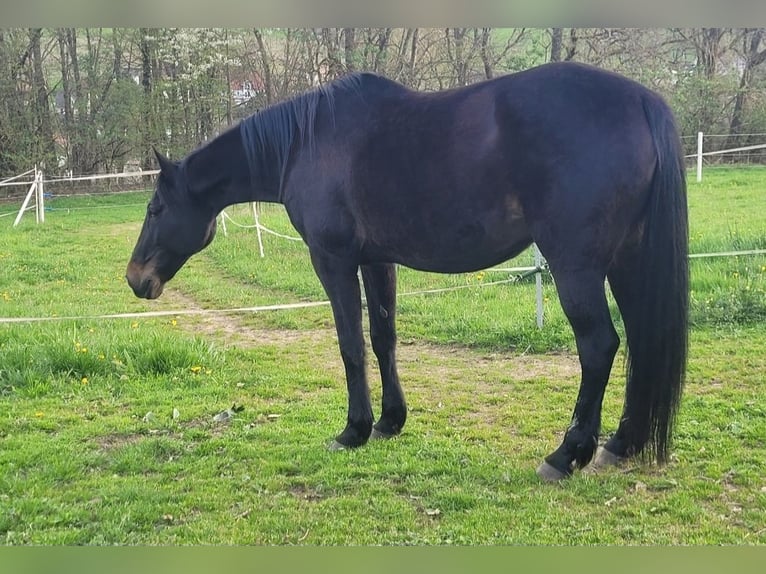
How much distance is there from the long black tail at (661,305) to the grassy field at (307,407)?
0.27 m

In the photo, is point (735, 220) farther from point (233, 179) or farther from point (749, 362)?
point (233, 179)

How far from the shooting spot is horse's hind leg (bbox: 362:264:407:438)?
3.18 m

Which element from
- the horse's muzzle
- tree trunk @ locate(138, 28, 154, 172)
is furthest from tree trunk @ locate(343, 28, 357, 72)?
the horse's muzzle

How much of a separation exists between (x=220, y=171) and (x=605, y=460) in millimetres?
2224

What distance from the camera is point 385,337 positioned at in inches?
125

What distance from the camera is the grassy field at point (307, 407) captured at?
244cm

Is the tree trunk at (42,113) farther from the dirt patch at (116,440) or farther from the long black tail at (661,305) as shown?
the long black tail at (661,305)

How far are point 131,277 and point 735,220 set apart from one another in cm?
446

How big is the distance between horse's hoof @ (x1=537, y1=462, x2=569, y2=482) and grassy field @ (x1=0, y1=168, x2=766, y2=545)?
55 mm

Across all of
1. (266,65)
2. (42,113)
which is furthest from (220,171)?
(42,113)

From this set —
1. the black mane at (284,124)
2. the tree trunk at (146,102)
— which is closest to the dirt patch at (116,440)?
the black mane at (284,124)

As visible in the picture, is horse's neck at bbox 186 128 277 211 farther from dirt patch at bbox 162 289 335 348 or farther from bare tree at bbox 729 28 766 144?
bare tree at bbox 729 28 766 144

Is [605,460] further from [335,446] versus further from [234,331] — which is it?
[234,331]

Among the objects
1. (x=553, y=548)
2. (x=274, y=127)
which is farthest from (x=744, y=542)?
(x=274, y=127)
